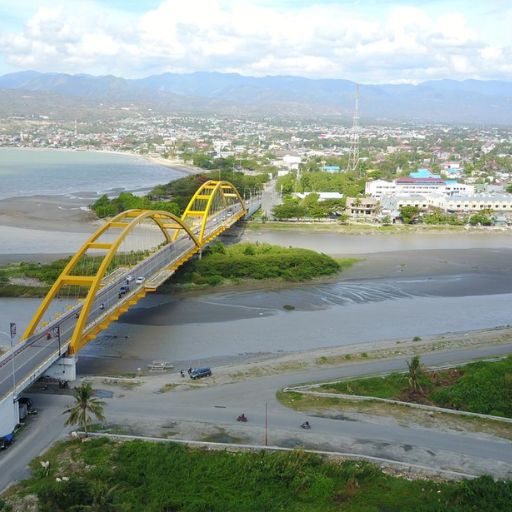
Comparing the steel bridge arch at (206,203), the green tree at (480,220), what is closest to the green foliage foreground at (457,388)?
the steel bridge arch at (206,203)

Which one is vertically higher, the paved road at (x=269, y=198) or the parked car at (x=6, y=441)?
the paved road at (x=269, y=198)

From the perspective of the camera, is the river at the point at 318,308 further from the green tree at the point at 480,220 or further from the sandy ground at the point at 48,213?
the green tree at the point at 480,220

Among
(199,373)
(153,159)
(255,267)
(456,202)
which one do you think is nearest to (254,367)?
(199,373)

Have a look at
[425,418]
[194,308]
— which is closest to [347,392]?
[425,418]

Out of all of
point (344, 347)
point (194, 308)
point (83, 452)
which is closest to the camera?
point (83, 452)

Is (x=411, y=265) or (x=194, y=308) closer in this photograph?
(x=194, y=308)

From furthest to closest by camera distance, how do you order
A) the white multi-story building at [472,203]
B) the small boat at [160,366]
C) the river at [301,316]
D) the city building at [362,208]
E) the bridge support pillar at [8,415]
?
the white multi-story building at [472,203], the city building at [362,208], the river at [301,316], the small boat at [160,366], the bridge support pillar at [8,415]

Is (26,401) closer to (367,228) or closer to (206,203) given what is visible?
(367,228)

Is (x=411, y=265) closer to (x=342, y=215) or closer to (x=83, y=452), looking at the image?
(x=342, y=215)
